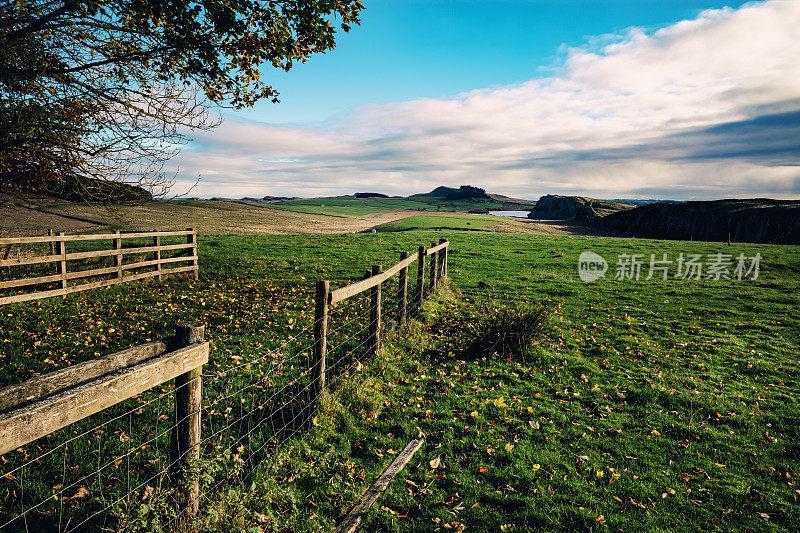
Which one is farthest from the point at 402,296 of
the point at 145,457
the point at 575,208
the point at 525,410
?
the point at 575,208

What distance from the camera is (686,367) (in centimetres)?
874

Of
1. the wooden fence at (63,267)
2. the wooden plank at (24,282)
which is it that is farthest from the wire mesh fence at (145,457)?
the wooden fence at (63,267)

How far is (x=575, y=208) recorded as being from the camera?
137125 mm

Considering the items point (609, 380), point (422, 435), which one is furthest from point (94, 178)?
point (609, 380)

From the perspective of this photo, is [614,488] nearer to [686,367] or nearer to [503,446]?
[503,446]

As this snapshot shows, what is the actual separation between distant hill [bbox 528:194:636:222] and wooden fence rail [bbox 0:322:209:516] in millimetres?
115486

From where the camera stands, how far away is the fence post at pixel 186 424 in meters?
3.28

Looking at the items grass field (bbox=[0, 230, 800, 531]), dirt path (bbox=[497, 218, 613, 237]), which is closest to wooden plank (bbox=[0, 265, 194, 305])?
grass field (bbox=[0, 230, 800, 531])

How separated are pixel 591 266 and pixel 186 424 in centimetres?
2313

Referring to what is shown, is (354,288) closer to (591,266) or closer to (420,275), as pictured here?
(420,275)

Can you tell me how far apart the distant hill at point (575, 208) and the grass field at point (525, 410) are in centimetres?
10575

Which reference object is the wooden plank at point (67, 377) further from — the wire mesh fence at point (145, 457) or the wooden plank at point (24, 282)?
the wooden plank at point (24, 282)

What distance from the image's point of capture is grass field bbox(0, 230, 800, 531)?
4359 millimetres

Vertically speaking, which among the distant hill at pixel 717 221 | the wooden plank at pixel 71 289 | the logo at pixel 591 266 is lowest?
the wooden plank at pixel 71 289
